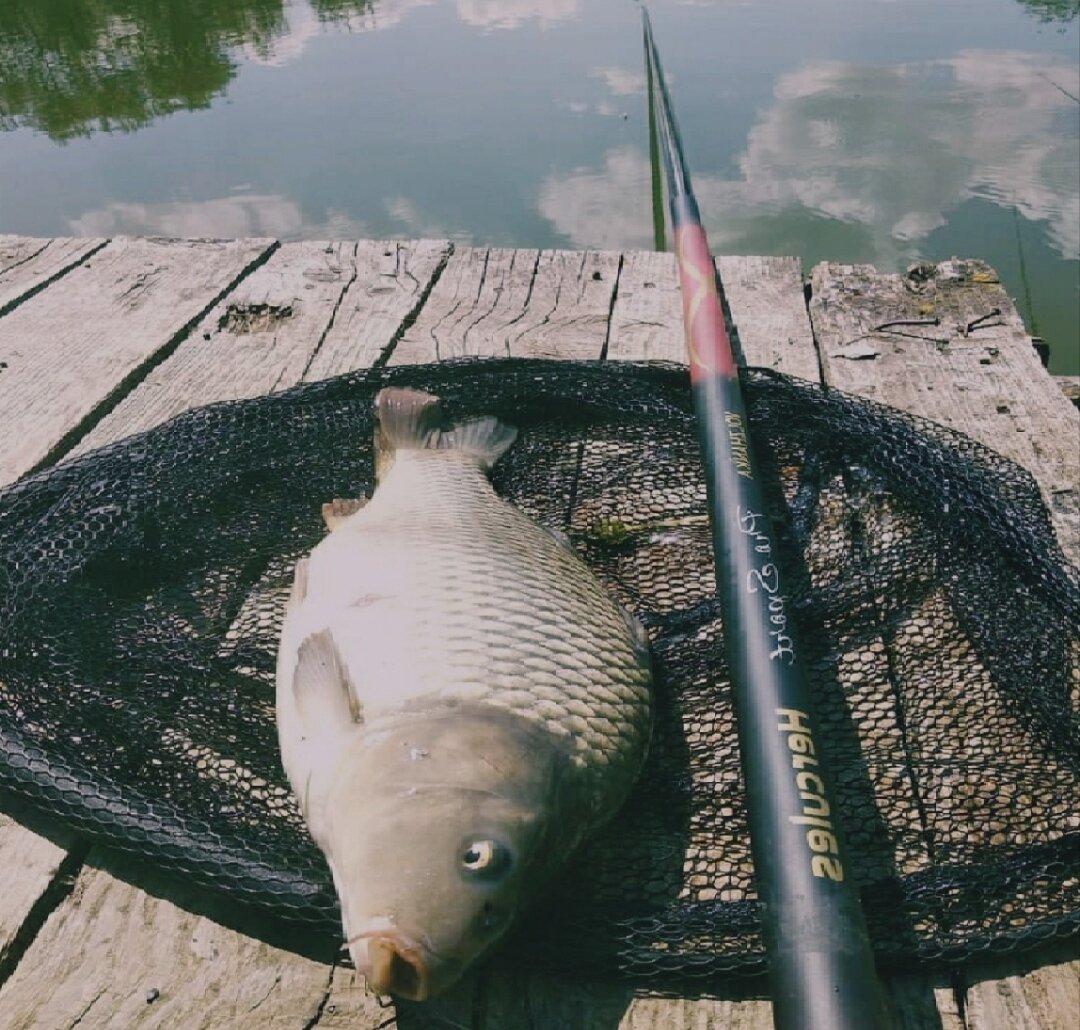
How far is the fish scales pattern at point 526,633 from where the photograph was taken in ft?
5.26

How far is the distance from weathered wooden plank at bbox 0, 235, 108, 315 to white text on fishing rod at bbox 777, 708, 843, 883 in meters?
3.27

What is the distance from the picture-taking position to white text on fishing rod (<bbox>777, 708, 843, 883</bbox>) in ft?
4.45

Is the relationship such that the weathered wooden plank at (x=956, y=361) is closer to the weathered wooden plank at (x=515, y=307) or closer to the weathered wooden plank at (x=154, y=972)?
the weathered wooden plank at (x=515, y=307)

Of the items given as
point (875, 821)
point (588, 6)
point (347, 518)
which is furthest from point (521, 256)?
point (588, 6)

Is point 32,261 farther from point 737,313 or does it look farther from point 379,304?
point 737,313

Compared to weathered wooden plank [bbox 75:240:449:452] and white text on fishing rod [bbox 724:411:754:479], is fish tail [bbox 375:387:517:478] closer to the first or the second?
white text on fishing rod [bbox 724:411:754:479]

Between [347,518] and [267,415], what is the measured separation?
53 cm

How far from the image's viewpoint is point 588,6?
14.8 m

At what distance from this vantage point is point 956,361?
3115mm

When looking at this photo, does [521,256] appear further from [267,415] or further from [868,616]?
[868,616]

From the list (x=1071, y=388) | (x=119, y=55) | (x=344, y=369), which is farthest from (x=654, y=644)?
(x=119, y=55)

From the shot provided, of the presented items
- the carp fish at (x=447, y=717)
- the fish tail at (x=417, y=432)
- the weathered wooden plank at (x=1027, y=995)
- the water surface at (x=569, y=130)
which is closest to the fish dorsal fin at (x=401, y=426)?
the fish tail at (x=417, y=432)

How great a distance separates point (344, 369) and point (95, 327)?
965 millimetres

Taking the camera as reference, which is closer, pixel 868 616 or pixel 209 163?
pixel 868 616
